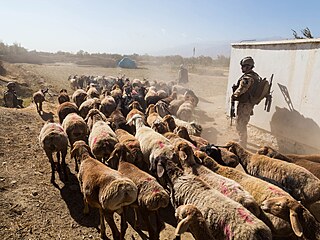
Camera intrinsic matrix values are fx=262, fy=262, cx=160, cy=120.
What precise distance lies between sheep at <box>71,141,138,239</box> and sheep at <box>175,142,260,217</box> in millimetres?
1426

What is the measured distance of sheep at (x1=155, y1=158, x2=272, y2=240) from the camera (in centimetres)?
351

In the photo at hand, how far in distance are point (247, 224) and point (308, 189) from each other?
2.10m

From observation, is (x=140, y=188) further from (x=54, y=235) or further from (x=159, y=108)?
(x=159, y=108)

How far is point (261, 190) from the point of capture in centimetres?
464

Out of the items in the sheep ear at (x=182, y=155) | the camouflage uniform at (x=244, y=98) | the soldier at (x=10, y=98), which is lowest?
the soldier at (x=10, y=98)

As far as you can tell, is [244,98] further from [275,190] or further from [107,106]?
[107,106]

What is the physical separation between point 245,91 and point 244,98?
314 mm

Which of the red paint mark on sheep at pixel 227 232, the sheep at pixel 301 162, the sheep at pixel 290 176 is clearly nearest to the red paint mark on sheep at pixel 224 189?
the red paint mark on sheep at pixel 227 232

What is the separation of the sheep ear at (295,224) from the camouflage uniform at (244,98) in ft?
17.8

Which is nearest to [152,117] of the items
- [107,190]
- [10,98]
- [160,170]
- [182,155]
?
[182,155]

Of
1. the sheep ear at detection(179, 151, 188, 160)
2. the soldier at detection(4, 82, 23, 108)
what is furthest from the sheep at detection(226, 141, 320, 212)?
the soldier at detection(4, 82, 23, 108)

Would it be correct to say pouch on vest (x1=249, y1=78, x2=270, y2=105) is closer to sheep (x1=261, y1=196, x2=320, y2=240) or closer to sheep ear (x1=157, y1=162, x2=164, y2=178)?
sheep ear (x1=157, y1=162, x2=164, y2=178)

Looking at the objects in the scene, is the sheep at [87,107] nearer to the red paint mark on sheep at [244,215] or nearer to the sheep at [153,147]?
the sheep at [153,147]

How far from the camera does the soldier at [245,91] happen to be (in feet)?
28.3
